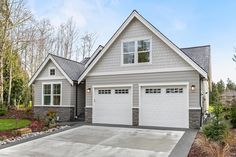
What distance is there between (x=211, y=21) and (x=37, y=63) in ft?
70.2

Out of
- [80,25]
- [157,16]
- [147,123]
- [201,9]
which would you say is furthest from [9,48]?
[201,9]

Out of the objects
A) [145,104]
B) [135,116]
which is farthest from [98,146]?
[145,104]

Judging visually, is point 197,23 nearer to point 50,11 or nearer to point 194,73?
point 194,73

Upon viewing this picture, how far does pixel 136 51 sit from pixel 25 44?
14895mm

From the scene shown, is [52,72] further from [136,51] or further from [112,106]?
[136,51]

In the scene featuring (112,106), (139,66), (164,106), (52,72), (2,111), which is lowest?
(2,111)

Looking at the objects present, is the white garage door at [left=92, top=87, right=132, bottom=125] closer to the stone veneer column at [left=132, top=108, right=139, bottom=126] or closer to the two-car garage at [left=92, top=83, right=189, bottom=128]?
the two-car garage at [left=92, top=83, right=189, bottom=128]

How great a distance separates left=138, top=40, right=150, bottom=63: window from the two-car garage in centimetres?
159

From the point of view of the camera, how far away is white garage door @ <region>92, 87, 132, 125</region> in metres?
13.9

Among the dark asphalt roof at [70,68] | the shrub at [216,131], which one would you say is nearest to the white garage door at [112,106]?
the dark asphalt roof at [70,68]

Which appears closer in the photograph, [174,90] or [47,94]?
[174,90]

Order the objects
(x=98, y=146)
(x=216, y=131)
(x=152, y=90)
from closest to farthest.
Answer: (x=216, y=131)
(x=98, y=146)
(x=152, y=90)

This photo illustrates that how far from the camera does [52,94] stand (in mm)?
16891

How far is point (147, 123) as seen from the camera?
13.3 meters
